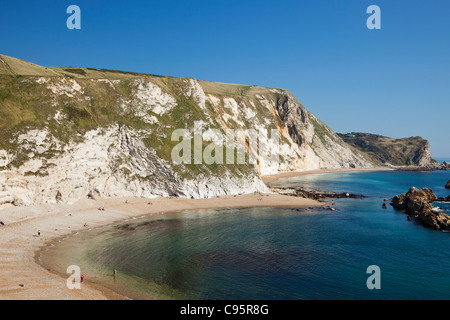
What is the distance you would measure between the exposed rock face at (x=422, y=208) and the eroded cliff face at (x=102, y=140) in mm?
33297

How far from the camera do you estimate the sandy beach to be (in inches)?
977

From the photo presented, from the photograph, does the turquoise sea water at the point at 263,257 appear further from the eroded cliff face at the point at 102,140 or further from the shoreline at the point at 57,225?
the eroded cliff face at the point at 102,140

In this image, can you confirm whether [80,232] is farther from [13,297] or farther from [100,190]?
[13,297]

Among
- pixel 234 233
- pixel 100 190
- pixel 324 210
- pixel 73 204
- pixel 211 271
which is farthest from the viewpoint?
pixel 324 210

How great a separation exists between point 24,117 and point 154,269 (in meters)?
41.0

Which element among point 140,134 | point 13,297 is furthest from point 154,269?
point 140,134

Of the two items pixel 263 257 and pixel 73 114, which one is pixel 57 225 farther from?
pixel 263 257

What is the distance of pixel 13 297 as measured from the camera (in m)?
22.9

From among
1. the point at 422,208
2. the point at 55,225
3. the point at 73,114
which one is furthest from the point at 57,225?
the point at 422,208

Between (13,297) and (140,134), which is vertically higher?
(140,134)

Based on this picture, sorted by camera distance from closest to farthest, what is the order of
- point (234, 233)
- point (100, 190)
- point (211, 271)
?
1. point (211, 271)
2. point (234, 233)
3. point (100, 190)

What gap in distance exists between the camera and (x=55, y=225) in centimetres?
4331
